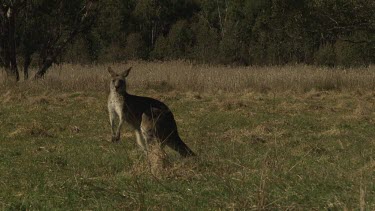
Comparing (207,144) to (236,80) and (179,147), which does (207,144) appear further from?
(236,80)

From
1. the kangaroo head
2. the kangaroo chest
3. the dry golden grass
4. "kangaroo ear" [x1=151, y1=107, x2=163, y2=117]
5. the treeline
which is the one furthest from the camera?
the dry golden grass

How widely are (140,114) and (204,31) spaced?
35798 mm

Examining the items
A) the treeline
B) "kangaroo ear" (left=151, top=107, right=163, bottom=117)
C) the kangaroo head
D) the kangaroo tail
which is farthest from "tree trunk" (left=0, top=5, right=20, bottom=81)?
the kangaroo tail

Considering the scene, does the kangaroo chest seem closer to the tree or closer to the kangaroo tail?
the kangaroo tail

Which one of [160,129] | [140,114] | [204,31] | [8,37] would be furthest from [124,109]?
[204,31]

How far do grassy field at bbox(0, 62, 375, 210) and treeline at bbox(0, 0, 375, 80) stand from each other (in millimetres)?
2294

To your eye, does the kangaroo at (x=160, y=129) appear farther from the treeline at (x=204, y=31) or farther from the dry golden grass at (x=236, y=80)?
the dry golden grass at (x=236, y=80)

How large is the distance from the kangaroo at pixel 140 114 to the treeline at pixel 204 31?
1051 cm

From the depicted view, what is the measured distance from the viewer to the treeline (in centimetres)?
1770

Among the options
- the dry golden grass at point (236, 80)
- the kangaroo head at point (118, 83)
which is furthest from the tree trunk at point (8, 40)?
the kangaroo head at point (118, 83)

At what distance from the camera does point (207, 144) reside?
7.12 metres

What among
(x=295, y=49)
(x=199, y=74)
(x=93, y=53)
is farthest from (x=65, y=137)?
(x=93, y=53)

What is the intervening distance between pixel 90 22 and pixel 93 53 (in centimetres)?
1962

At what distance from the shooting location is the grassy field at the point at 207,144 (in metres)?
4.66
